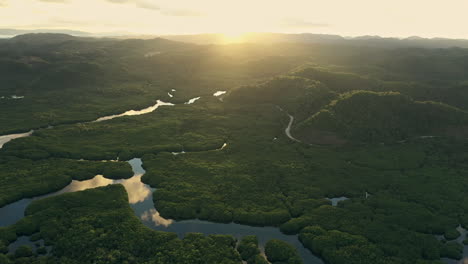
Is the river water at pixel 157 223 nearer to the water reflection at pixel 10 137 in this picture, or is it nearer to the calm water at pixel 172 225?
the calm water at pixel 172 225

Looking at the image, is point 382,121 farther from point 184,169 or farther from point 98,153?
point 98,153

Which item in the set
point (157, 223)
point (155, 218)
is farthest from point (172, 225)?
point (155, 218)

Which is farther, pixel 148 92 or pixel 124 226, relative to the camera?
pixel 148 92

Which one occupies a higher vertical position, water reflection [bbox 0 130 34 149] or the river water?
the river water

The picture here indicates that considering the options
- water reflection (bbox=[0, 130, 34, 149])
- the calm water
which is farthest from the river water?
water reflection (bbox=[0, 130, 34, 149])

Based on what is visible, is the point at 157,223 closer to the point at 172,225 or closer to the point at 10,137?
the point at 172,225

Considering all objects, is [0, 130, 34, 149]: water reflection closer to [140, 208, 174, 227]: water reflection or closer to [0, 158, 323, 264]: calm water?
[0, 158, 323, 264]: calm water

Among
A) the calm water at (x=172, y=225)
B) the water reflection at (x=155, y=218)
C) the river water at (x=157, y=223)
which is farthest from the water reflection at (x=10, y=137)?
the water reflection at (x=155, y=218)

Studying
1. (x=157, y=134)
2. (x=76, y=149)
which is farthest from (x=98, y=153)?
(x=157, y=134)

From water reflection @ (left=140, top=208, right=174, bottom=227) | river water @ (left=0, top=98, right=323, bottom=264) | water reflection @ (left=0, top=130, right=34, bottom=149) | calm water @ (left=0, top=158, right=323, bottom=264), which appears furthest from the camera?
water reflection @ (left=0, top=130, right=34, bottom=149)

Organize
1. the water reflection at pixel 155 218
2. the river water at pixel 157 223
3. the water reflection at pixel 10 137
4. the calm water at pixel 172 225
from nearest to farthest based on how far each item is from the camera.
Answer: the calm water at pixel 172 225
the river water at pixel 157 223
the water reflection at pixel 155 218
the water reflection at pixel 10 137

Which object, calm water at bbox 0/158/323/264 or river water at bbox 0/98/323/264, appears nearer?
calm water at bbox 0/158/323/264
